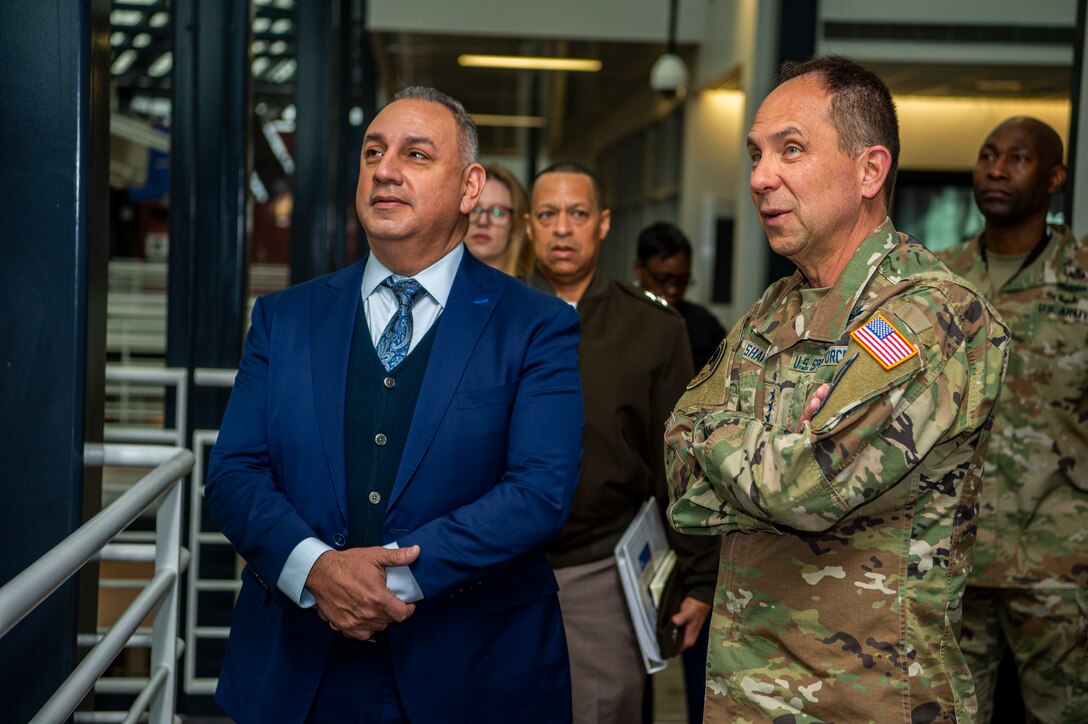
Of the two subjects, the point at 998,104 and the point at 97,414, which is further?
the point at 998,104

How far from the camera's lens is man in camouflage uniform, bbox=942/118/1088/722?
10.1ft

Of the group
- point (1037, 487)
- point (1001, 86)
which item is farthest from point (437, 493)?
point (1001, 86)

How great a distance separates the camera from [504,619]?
1.94 meters

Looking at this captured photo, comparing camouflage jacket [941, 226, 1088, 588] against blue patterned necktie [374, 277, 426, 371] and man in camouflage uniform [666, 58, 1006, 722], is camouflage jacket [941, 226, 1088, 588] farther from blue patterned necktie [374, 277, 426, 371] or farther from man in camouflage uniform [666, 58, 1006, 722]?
blue patterned necktie [374, 277, 426, 371]

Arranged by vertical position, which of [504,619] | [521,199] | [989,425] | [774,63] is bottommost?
[504,619]

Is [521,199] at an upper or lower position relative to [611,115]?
lower

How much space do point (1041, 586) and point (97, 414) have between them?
94.5 inches

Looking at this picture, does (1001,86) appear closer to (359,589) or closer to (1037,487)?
(1037,487)

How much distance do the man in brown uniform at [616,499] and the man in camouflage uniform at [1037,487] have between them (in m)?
0.96

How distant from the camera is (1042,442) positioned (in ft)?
10.2

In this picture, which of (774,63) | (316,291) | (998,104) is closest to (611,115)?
(998,104)

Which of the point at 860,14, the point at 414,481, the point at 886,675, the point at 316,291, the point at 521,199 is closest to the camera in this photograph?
the point at 886,675

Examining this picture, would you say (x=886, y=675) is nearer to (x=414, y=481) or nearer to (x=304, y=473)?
(x=414, y=481)

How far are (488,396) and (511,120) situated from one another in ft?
51.8
